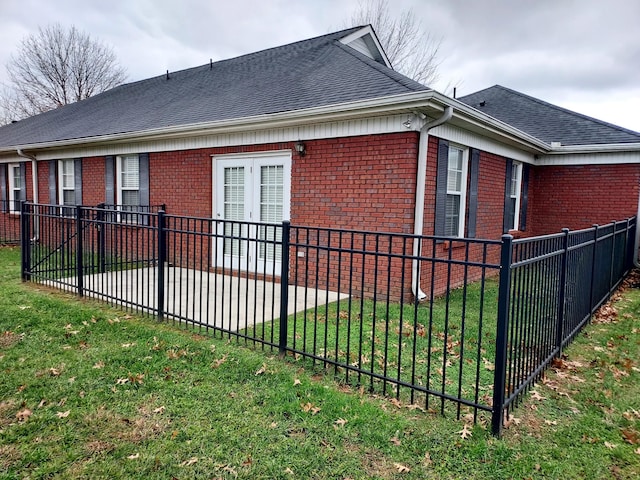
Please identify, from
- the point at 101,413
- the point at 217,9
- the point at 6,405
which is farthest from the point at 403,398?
the point at 217,9

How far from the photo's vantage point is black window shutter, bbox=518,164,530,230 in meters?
10.6

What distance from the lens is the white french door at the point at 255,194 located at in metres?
Result: 7.61

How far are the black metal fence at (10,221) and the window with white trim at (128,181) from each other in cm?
536

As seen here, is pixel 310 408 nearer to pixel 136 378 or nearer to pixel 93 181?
pixel 136 378

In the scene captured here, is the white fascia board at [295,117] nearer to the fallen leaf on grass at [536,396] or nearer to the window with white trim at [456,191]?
the window with white trim at [456,191]

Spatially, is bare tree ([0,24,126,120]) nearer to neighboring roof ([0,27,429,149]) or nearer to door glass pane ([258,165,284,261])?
neighboring roof ([0,27,429,149])

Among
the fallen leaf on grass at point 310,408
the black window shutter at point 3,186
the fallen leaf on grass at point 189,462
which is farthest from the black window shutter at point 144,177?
the fallen leaf on grass at point 189,462

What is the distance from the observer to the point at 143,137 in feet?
30.1

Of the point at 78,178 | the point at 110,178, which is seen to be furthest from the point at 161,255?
the point at 78,178

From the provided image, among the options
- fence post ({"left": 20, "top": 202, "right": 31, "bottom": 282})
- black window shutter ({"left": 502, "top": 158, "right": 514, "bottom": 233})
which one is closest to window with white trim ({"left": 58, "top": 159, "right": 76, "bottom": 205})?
fence post ({"left": 20, "top": 202, "right": 31, "bottom": 282})

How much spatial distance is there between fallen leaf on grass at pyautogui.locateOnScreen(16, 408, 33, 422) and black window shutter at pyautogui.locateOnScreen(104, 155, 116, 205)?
8.34 m

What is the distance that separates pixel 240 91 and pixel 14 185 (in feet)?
31.4

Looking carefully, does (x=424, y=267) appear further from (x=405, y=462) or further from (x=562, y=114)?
(x=562, y=114)

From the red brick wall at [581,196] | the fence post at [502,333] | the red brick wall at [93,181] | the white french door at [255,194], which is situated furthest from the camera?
the red brick wall at [93,181]
